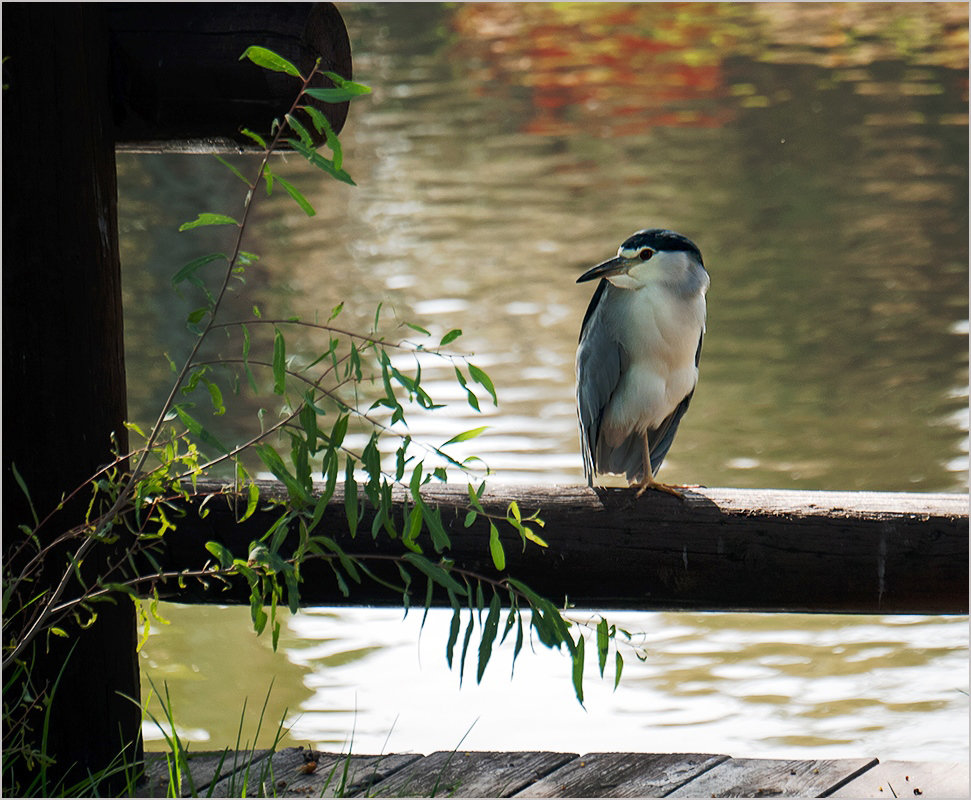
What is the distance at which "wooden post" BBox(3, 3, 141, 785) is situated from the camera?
2.09 meters

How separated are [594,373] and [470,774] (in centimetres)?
107

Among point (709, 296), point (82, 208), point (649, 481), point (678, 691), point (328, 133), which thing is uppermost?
point (328, 133)

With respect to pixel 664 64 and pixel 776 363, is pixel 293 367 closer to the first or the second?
pixel 776 363

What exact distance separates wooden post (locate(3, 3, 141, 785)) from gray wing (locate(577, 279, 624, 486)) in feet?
4.01

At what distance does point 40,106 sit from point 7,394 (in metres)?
0.46

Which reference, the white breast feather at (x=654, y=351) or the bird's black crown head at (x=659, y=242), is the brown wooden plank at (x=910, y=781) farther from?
the bird's black crown head at (x=659, y=242)

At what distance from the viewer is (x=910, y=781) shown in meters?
2.32

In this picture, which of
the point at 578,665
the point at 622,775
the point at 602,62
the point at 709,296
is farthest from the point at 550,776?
the point at 602,62

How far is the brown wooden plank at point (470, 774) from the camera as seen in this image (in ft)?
7.64

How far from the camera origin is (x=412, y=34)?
59.3ft

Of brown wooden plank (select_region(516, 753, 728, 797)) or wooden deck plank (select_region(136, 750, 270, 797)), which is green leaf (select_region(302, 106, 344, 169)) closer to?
wooden deck plank (select_region(136, 750, 270, 797))

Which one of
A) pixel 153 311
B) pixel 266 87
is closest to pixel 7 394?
pixel 266 87

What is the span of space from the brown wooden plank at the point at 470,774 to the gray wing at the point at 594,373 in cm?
80

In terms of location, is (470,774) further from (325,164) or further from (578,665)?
(325,164)
